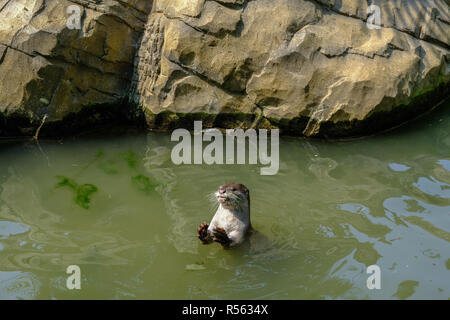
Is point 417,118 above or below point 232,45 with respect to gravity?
below

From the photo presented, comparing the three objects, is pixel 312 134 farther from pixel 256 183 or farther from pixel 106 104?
pixel 106 104

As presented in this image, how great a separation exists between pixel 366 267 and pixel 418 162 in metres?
2.08

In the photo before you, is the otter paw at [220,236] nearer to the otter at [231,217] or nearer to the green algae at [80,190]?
the otter at [231,217]

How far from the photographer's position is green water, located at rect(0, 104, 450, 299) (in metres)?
3.96

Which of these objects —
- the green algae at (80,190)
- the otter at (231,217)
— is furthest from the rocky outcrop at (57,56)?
the otter at (231,217)

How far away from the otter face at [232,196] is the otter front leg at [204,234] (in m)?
0.24

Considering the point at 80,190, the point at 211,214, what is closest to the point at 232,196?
the point at 211,214

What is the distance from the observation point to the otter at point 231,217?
4259mm

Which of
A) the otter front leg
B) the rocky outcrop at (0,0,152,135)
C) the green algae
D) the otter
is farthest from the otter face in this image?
the rocky outcrop at (0,0,152,135)

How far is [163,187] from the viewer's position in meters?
5.41

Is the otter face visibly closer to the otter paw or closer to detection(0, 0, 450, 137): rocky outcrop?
the otter paw

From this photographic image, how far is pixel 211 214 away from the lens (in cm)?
493

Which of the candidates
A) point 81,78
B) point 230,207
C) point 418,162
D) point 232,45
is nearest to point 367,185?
point 418,162

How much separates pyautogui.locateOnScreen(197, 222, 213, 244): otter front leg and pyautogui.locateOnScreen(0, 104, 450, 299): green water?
0.15m
